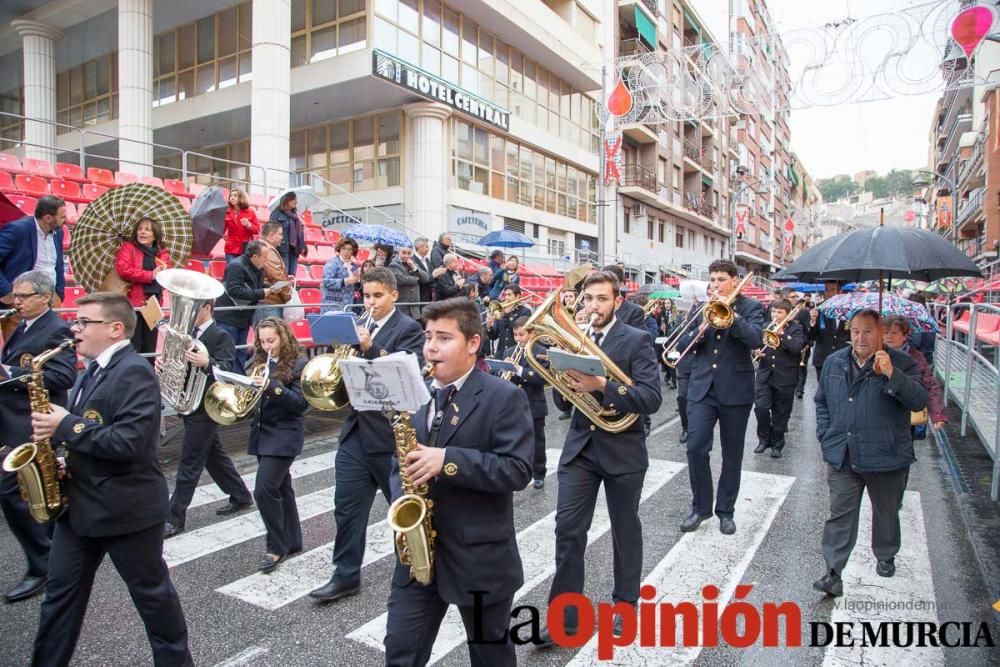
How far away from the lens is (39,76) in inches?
775

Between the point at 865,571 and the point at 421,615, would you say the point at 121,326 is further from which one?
the point at 865,571

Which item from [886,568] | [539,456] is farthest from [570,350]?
[539,456]

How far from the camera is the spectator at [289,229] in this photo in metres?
9.31

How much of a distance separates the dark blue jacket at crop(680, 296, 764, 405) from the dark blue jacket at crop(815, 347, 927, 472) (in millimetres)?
999

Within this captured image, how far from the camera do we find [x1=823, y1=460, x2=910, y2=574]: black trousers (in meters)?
4.23

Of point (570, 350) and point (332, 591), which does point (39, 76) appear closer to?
point (332, 591)

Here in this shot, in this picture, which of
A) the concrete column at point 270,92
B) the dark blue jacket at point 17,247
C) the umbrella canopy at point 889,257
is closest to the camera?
the umbrella canopy at point 889,257

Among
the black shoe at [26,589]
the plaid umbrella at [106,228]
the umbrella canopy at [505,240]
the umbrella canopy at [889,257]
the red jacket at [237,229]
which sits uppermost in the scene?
the umbrella canopy at [505,240]

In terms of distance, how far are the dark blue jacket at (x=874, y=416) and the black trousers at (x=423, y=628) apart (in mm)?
2859

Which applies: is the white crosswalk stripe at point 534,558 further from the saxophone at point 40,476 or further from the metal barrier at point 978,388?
the metal barrier at point 978,388

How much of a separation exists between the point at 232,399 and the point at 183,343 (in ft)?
1.99

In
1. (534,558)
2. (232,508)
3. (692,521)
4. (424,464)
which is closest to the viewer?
(424,464)

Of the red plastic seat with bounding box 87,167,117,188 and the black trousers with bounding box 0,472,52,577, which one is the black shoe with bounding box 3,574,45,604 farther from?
the red plastic seat with bounding box 87,167,117,188

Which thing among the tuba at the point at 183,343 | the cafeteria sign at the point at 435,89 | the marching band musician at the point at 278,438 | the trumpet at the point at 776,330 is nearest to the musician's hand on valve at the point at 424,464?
the marching band musician at the point at 278,438
